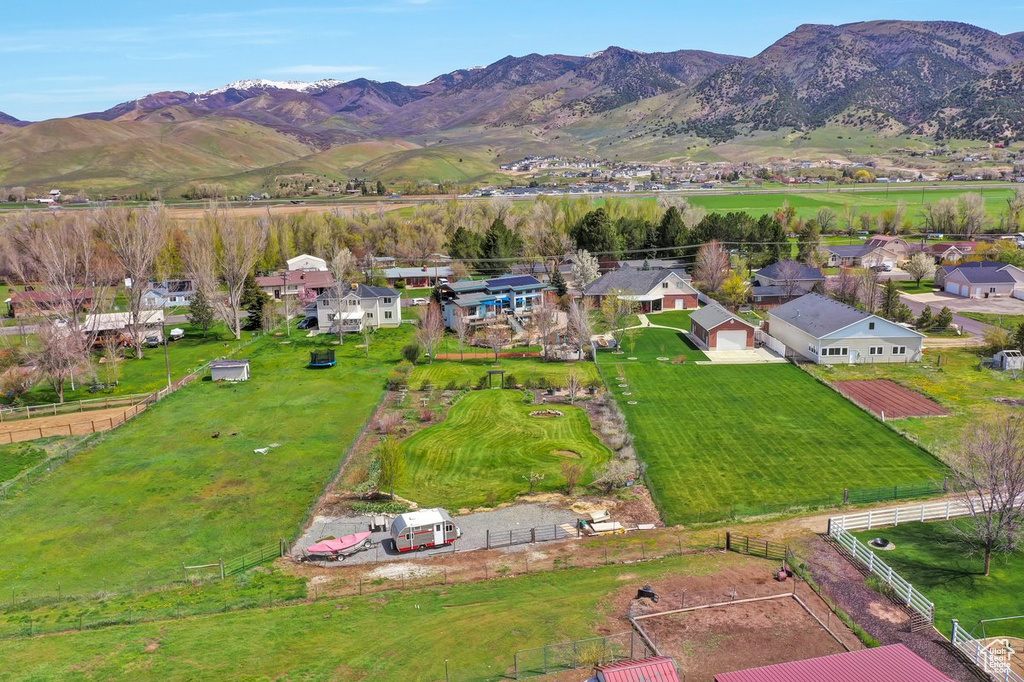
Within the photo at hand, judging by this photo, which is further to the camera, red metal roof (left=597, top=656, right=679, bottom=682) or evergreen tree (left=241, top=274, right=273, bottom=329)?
evergreen tree (left=241, top=274, right=273, bottom=329)

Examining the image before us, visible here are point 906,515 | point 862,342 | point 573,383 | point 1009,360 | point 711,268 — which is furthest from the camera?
point 711,268

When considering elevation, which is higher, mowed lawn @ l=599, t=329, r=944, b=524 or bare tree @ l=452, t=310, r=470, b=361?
bare tree @ l=452, t=310, r=470, b=361

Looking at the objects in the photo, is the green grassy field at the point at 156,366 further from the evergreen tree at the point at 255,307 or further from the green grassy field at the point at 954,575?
the green grassy field at the point at 954,575

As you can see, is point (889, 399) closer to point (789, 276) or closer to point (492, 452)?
point (492, 452)

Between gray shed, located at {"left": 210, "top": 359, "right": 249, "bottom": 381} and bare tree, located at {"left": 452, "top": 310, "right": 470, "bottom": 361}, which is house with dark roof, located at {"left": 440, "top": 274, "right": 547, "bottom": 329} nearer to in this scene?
bare tree, located at {"left": 452, "top": 310, "right": 470, "bottom": 361}

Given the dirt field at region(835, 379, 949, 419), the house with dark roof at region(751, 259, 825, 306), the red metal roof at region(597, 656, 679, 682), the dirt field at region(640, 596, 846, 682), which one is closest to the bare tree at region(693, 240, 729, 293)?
the house with dark roof at region(751, 259, 825, 306)

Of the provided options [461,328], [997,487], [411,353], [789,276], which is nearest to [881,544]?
[997,487]

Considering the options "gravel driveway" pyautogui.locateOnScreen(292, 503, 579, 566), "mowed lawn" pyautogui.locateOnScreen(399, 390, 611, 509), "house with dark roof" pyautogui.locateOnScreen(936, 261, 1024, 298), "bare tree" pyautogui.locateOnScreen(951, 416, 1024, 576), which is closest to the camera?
"bare tree" pyautogui.locateOnScreen(951, 416, 1024, 576)

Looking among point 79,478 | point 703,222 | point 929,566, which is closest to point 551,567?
point 929,566
